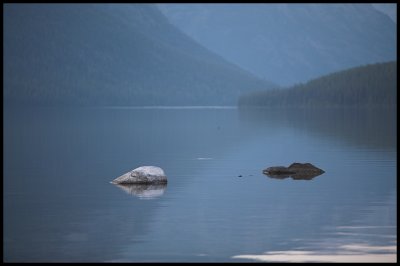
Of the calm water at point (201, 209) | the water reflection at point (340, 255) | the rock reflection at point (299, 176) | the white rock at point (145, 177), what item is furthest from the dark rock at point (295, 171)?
the water reflection at point (340, 255)

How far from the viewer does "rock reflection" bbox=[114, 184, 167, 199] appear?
2939 cm

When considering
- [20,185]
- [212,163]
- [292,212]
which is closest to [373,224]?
[292,212]

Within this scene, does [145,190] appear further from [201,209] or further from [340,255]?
[340,255]

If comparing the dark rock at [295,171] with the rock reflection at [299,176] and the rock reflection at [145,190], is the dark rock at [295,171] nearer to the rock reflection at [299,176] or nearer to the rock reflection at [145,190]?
the rock reflection at [299,176]

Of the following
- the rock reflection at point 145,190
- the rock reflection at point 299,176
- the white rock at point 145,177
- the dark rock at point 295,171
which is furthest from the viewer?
the dark rock at point 295,171

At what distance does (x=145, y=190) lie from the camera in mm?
30891

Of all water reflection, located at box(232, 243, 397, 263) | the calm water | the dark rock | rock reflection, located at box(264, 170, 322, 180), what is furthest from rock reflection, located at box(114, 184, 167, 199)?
water reflection, located at box(232, 243, 397, 263)

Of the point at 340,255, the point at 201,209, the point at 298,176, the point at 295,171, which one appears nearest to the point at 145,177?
the point at 298,176

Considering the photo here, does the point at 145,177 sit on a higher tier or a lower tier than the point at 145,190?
higher

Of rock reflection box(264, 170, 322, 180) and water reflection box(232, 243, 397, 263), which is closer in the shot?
water reflection box(232, 243, 397, 263)

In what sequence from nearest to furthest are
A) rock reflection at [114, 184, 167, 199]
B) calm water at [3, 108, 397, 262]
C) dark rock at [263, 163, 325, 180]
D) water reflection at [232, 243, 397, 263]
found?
water reflection at [232, 243, 397, 263], calm water at [3, 108, 397, 262], rock reflection at [114, 184, 167, 199], dark rock at [263, 163, 325, 180]

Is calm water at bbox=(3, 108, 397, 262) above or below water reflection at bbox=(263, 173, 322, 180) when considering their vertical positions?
below

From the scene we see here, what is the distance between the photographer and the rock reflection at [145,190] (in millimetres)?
29391

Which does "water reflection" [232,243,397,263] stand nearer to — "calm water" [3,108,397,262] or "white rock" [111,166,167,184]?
"calm water" [3,108,397,262]
